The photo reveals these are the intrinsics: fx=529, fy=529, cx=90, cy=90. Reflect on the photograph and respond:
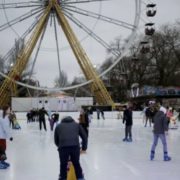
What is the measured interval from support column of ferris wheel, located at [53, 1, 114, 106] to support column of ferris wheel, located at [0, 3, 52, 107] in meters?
1.20

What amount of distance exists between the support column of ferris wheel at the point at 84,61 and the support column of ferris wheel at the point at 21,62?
1.20m

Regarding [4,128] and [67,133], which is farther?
[4,128]

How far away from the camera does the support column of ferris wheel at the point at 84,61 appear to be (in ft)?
128

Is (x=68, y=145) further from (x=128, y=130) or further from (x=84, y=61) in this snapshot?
(x=84, y=61)

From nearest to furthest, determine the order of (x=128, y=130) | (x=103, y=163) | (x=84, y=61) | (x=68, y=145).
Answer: (x=68, y=145) < (x=103, y=163) < (x=128, y=130) < (x=84, y=61)

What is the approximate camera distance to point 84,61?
4128 cm

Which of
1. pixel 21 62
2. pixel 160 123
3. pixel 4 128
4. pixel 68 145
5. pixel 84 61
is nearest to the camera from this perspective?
pixel 68 145

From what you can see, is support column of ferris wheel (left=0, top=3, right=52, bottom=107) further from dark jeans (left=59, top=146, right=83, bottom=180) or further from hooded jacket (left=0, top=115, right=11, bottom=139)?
dark jeans (left=59, top=146, right=83, bottom=180)

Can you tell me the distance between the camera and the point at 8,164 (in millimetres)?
11297

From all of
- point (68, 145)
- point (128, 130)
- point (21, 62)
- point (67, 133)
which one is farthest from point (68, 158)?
point (21, 62)

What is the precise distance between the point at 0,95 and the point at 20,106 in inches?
164

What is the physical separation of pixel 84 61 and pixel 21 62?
514 cm

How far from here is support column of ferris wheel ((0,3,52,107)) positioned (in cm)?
3909

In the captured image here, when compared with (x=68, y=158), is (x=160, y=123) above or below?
above
